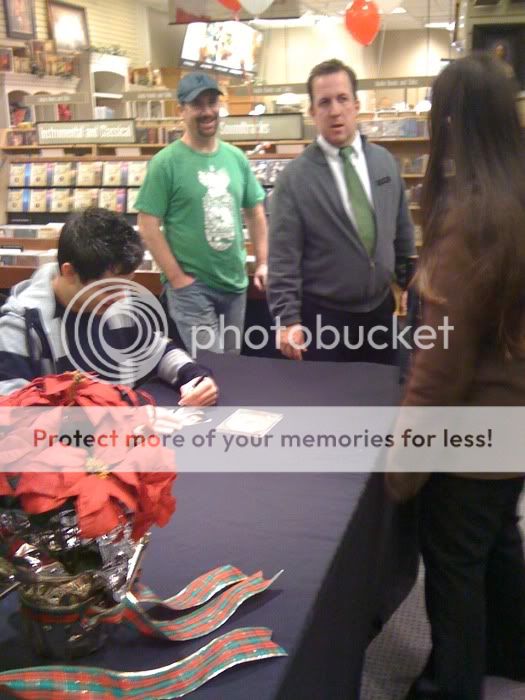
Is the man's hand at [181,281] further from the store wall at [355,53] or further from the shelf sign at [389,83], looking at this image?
the store wall at [355,53]

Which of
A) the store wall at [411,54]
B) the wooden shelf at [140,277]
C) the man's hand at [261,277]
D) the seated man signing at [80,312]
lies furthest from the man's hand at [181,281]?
the store wall at [411,54]

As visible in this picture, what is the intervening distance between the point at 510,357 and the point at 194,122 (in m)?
1.79

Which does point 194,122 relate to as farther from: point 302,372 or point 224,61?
point 224,61

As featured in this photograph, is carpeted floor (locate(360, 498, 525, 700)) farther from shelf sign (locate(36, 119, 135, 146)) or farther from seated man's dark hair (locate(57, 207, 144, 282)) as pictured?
shelf sign (locate(36, 119, 135, 146))

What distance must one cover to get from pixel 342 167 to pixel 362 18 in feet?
19.7

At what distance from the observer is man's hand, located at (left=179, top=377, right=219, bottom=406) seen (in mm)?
1748

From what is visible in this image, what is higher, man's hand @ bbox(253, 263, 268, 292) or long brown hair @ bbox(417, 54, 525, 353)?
long brown hair @ bbox(417, 54, 525, 353)

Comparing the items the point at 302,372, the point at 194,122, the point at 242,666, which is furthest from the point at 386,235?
the point at 242,666

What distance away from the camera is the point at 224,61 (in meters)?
10.9

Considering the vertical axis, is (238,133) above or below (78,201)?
above

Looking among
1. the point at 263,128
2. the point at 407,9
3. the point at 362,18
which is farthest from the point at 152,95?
the point at 407,9

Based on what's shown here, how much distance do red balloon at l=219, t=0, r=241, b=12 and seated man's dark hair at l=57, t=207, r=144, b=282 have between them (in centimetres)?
489

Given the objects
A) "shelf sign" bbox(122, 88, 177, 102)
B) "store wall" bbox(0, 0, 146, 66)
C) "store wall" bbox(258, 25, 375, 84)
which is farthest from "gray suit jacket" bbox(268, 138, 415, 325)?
"store wall" bbox(258, 25, 375, 84)

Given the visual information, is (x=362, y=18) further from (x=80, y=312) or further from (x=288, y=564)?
(x=288, y=564)
